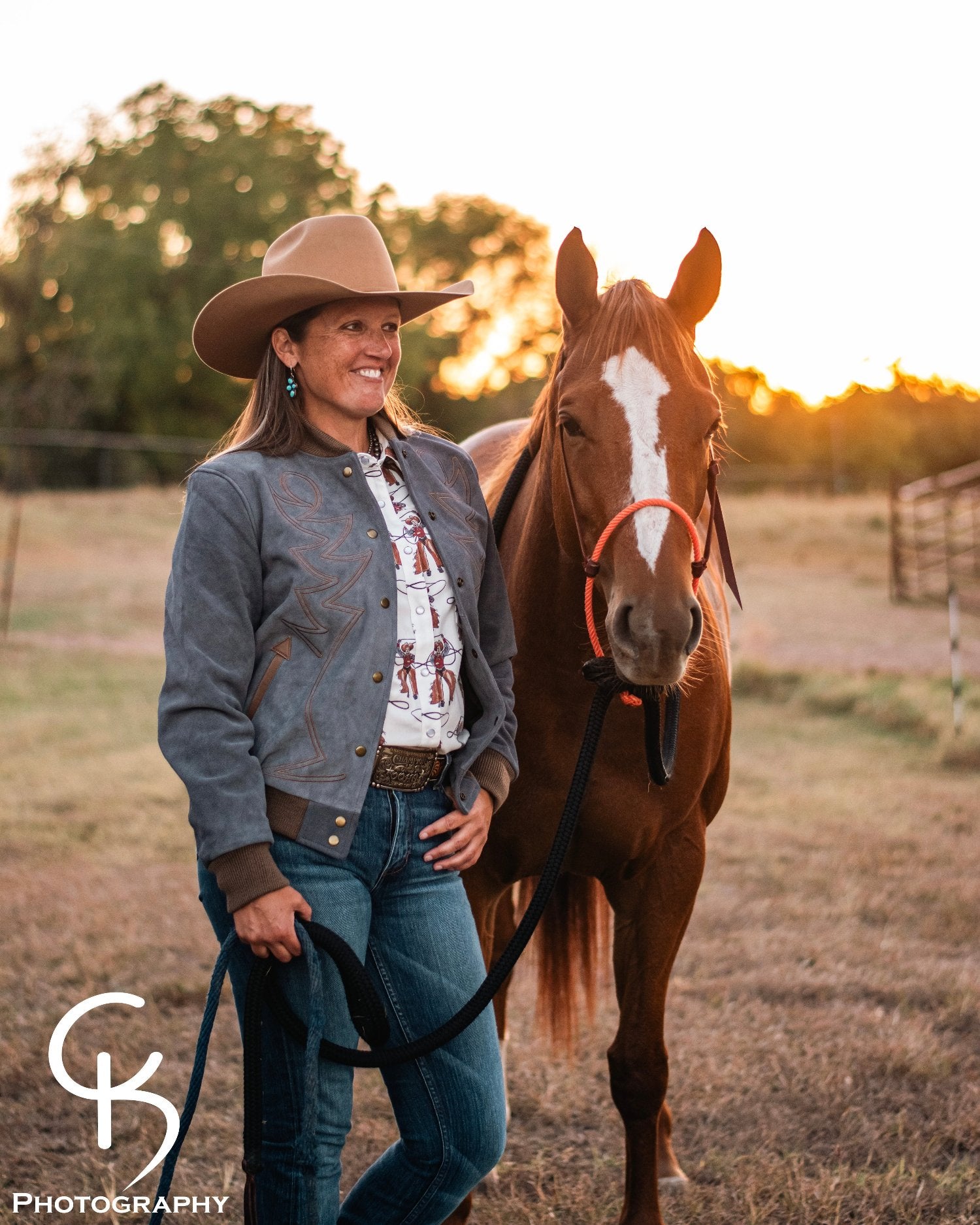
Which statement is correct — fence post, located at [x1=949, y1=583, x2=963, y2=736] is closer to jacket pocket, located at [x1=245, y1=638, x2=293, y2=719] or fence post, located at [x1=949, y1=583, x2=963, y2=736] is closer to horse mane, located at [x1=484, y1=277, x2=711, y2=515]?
horse mane, located at [x1=484, y1=277, x2=711, y2=515]

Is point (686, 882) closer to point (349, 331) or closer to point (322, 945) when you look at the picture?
→ point (322, 945)

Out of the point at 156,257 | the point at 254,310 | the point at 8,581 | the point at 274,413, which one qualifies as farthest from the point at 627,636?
the point at 156,257

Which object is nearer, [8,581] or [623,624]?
[623,624]

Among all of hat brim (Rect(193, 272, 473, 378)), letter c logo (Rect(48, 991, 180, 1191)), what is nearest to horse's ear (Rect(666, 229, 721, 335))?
hat brim (Rect(193, 272, 473, 378))

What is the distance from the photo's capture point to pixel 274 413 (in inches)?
71.0

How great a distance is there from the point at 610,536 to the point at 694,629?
0.69 feet

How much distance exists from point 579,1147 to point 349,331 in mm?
2085

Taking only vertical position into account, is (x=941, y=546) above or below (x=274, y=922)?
above

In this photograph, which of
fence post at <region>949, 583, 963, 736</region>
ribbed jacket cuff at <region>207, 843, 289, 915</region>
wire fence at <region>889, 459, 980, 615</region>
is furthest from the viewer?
wire fence at <region>889, 459, 980, 615</region>

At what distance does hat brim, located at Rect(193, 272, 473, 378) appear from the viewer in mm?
1754

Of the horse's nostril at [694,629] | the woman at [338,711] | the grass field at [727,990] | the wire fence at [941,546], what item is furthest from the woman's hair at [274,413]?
the wire fence at [941,546]

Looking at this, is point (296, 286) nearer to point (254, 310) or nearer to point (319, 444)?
point (254, 310)

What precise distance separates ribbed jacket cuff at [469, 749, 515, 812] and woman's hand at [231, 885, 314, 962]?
15.4 inches

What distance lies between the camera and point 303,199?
995 inches
